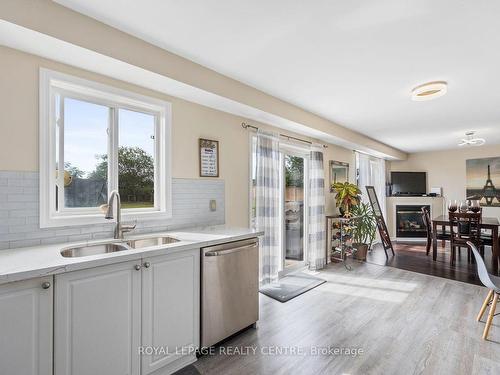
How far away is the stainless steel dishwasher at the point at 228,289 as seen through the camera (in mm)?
2086

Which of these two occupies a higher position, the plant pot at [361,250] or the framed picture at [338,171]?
the framed picture at [338,171]

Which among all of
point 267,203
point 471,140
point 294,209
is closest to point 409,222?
point 471,140

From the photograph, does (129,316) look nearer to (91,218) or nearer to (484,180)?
(91,218)

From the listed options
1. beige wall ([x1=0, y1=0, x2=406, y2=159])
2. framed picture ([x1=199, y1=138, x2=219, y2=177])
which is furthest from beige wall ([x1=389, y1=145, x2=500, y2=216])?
framed picture ([x1=199, y1=138, x2=219, y2=177])

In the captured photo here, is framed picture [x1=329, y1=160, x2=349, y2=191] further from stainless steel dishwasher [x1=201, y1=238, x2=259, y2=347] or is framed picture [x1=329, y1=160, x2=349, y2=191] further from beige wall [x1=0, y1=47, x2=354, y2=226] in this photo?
stainless steel dishwasher [x1=201, y1=238, x2=259, y2=347]

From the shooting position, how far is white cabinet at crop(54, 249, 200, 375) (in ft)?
4.71

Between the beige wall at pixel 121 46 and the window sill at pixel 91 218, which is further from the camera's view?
the window sill at pixel 91 218

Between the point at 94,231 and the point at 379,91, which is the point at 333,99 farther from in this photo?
the point at 94,231

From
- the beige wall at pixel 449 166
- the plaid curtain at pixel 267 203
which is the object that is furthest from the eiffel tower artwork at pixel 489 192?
the plaid curtain at pixel 267 203

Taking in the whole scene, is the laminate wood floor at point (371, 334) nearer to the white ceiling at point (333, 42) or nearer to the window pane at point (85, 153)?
the window pane at point (85, 153)

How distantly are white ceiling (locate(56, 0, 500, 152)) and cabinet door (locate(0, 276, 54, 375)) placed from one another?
5.43 ft

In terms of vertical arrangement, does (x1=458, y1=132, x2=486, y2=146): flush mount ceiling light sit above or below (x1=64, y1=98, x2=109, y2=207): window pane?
above

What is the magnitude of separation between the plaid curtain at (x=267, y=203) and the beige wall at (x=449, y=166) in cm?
577

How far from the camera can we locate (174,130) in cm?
261
